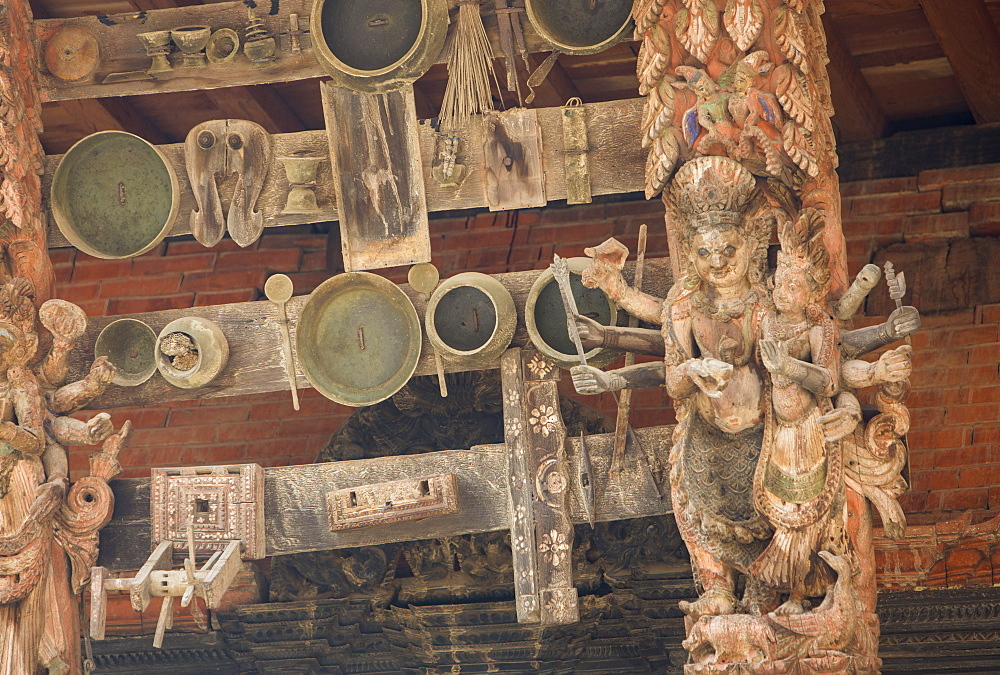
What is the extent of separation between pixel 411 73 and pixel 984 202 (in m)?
2.27

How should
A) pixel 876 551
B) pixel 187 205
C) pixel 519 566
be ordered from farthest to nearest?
pixel 876 551
pixel 187 205
pixel 519 566

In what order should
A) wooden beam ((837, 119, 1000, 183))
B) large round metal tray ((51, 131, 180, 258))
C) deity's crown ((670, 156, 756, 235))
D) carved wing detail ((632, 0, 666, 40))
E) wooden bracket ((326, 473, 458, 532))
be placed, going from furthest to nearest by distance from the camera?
wooden beam ((837, 119, 1000, 183)) → large round metal tray ((51, 131, 180, 258)) → wooden bracket ((326, 473, 458, 532)) → carved wing detail ((632, 0, 666, 40)) → deity's crown ((670, 156, 756, 235))

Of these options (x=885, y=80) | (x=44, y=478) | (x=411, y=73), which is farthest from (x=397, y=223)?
(x=885, y=80)

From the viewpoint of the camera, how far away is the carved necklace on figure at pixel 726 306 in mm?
4668

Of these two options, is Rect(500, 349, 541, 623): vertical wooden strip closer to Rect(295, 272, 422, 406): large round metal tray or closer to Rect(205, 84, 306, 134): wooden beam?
Rect(295, 272, 422, 406): large round metal tray

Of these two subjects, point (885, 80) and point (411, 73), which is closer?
point (411, 73)

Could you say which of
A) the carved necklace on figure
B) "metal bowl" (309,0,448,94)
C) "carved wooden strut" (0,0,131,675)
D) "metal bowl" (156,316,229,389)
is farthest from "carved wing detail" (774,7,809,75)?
"carved wooden strut" (0,0,131,675)

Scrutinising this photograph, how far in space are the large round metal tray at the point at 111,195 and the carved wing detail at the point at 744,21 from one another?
6.43ft

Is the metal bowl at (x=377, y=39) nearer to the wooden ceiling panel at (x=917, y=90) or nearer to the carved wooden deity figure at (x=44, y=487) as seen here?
the carved wooden deity figure at (x=44, y=487)

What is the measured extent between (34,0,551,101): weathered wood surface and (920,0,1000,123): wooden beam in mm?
1691

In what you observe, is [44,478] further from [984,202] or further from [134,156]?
[984,202]

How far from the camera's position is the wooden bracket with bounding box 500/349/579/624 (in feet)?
16.5

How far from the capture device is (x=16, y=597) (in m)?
5.09

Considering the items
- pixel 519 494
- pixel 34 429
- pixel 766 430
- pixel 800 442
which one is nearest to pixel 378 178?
pixel 519 494
